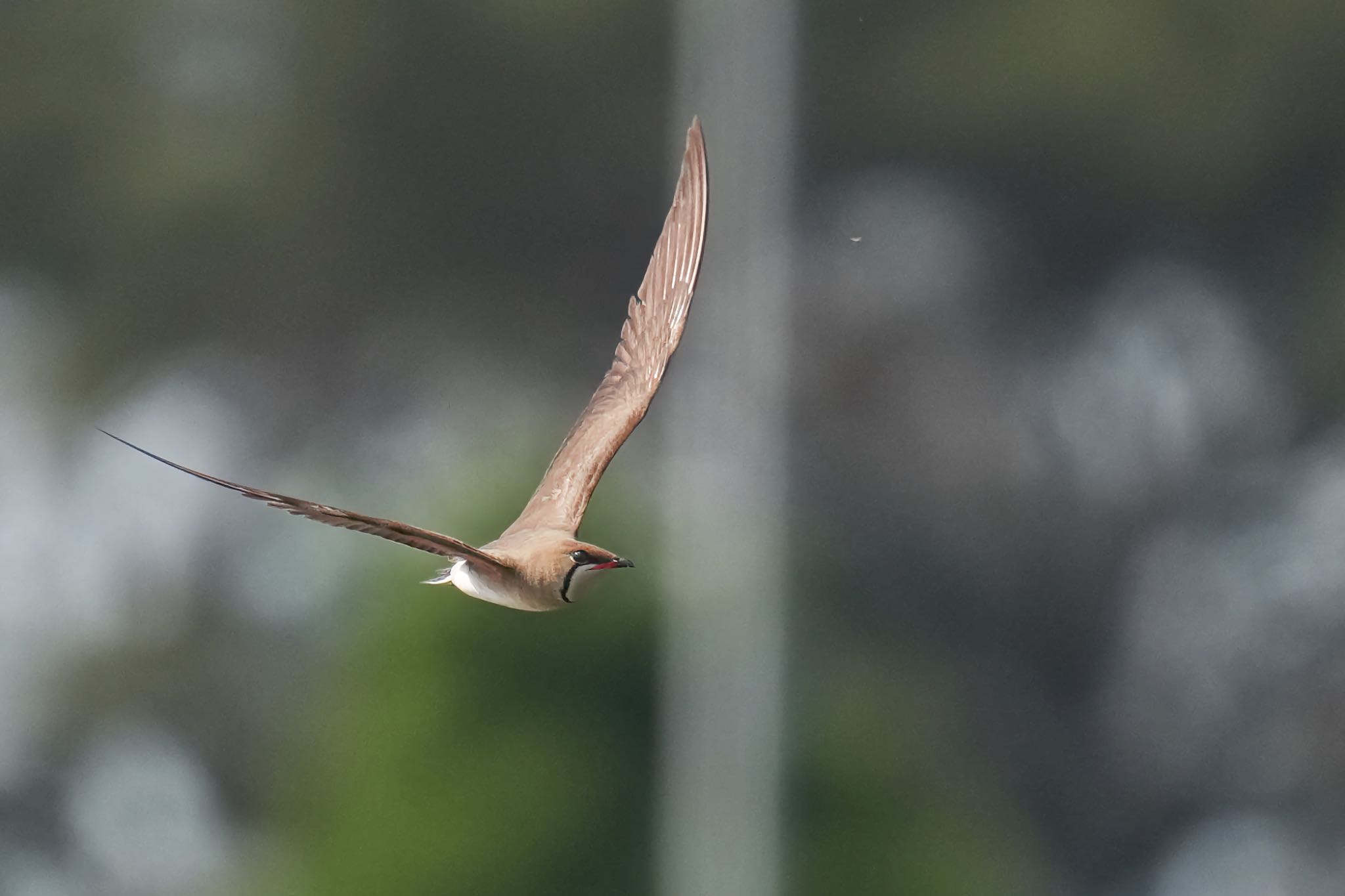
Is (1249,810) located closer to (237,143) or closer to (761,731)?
(761,731)

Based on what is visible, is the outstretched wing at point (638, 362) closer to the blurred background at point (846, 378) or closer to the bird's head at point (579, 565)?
the bird's head at point (579, 565)

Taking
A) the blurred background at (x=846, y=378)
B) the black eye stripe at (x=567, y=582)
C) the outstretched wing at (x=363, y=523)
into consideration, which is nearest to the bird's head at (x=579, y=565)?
the black eye stripe at (x=567, y=582)

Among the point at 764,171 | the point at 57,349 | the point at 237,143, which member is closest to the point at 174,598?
the point at 57,349

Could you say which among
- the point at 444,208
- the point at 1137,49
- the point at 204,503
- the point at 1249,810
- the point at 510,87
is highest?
the point at 1137,49

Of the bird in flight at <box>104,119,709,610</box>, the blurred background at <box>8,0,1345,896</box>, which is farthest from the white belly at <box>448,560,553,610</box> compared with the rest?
the blurred background at <box>8,0,1345,896</box>

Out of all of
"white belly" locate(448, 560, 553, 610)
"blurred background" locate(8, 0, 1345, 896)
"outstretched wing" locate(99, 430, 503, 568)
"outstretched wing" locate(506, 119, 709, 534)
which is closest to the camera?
"outstretched wing" locate(99, 430, 503, 568)

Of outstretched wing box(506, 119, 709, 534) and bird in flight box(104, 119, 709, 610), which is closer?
bird in flight box(104, 119, 709, 610)

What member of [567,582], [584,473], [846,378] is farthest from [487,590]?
[846,378]

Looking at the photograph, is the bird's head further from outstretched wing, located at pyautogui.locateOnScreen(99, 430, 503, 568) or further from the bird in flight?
outstretched wing, located at pyautogui.locateOnScreen(99, 430, 503, 568)
